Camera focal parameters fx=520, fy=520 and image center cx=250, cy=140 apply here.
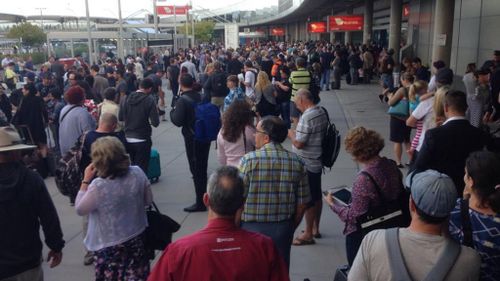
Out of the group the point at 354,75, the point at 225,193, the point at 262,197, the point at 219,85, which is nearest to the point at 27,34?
the point at 354,75

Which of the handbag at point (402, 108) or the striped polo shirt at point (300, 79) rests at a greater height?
the striped polo shirt at point (300, 79)

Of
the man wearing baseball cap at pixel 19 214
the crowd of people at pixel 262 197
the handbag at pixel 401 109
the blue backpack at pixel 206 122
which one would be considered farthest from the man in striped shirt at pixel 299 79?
the man wearing baseball cap at pixel 19 214

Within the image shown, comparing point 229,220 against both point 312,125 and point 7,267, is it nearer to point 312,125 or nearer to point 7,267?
point 7,267

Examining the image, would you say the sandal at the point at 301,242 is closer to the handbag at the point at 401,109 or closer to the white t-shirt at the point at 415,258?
the handbag at the point at 401,109

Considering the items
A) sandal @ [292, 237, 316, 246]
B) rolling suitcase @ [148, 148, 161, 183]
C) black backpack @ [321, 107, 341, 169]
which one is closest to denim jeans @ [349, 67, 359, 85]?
rolling suitcase @ [148, 148, 161, 183]

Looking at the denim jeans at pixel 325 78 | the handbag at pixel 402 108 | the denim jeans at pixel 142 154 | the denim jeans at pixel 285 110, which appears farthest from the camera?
the denim jeans at pixel 325 78

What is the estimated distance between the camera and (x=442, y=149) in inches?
171

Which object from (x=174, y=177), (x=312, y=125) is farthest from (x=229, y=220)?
(x=174, y=177)

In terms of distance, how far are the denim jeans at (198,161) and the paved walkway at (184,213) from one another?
0.39 m

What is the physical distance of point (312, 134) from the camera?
540 centimetres

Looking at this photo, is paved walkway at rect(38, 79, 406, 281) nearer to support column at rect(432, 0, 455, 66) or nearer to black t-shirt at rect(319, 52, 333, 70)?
support column at rect(432, 0, 455, 66)

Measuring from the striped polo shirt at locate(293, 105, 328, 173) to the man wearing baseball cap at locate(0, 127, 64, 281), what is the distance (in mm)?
2646

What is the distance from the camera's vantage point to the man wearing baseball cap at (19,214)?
3465 mm

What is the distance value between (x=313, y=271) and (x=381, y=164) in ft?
6.45
